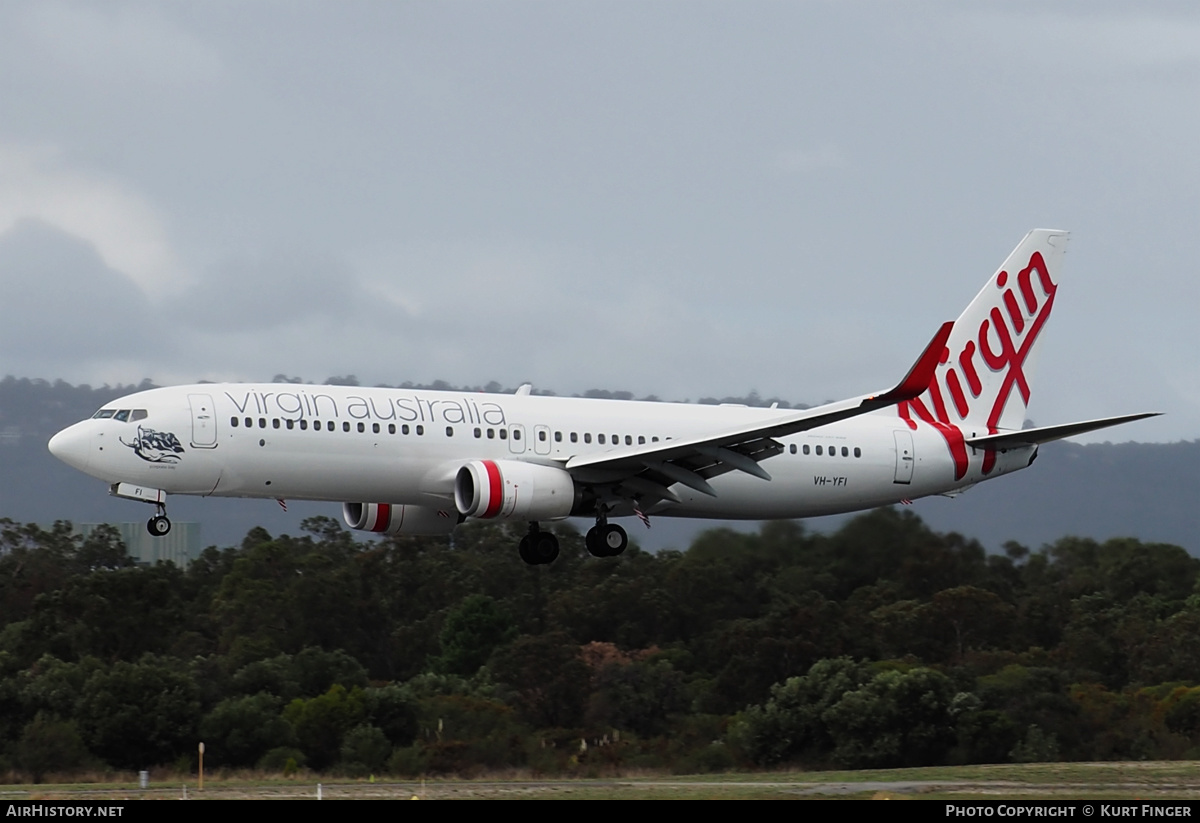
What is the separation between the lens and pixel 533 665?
247 ft

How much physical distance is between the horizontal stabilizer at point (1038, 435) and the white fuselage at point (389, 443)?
10.5ft

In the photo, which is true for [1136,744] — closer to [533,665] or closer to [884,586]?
[884,586]

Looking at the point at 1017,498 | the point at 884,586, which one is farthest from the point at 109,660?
the point at 1017,498

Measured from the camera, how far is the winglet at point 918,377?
38.7 m

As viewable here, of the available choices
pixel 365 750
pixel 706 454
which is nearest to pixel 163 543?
pixel 365 750

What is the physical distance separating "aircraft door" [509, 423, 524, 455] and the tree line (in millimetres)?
16400

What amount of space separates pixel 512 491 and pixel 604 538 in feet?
13.4

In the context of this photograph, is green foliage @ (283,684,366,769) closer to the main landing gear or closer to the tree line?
the tree line

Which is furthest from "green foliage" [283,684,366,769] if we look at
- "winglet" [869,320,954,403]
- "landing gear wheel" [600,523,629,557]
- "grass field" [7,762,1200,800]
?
"winglet" [869,320,954,403]

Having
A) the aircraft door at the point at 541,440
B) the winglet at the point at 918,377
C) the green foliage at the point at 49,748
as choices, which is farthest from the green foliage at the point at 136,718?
the winglet at the point at 918,377

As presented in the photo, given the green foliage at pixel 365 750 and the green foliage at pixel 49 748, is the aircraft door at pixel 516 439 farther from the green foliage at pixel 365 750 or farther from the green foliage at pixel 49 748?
the green foliage at pixel 49 748

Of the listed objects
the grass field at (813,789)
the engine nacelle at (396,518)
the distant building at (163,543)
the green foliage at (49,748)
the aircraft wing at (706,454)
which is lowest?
the grass field at (813,789)

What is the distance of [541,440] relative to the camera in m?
44.0

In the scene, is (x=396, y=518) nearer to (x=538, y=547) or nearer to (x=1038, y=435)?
(x=538, y=547)
